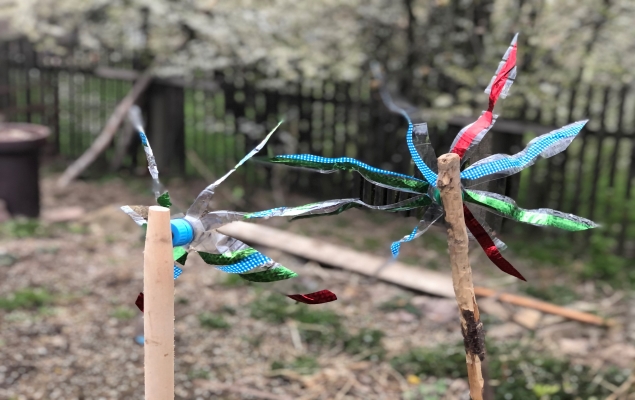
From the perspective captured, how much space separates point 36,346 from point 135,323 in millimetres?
562

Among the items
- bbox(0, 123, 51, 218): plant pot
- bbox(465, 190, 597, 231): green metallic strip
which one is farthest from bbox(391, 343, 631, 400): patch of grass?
bbox(0, 123, 51, 218): plant pot

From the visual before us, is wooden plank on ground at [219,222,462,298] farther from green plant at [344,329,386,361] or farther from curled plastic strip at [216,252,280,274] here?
curled plastic strip at [216,252,280,274]

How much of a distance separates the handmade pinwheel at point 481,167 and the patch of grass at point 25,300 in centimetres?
322

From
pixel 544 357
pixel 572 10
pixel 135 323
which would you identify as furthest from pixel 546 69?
pixel 135 323

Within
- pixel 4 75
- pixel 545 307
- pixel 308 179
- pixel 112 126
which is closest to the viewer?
pixel 545 307

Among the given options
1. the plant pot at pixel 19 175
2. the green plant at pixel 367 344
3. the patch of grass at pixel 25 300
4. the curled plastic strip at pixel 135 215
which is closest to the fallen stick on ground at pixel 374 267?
the green plant at pixel 367 344

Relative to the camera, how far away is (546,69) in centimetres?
549

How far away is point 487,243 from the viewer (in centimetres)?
150

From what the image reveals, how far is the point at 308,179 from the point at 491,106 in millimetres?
5593

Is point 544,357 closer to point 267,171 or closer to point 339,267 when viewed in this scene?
point 339,267

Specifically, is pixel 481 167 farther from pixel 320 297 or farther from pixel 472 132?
pixel 320 297

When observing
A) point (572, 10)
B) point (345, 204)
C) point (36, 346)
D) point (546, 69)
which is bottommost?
point (36, 346)

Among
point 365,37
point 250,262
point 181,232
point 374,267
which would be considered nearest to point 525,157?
point 250,262

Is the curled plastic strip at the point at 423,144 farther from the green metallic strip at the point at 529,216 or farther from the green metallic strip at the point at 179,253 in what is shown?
the green metallic strip at the point at 179,253
